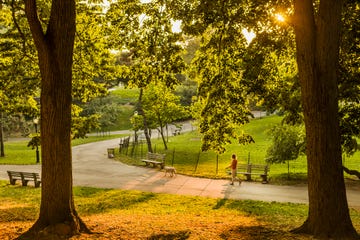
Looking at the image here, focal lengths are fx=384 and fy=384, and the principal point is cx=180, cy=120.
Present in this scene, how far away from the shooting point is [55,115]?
845 centimetres

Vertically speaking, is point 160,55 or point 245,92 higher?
point 160,55

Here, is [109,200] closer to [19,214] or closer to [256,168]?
[19,214]

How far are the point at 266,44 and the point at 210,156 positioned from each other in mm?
21355

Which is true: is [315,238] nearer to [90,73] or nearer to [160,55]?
[160,55]

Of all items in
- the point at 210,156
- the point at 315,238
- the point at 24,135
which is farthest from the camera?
the point at 24,135

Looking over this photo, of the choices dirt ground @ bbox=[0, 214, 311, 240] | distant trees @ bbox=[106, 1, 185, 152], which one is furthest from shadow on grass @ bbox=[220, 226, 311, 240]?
distant trees @ bbox=[106, 1, 185, 152]

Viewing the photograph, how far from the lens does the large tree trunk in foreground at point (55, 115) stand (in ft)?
27.7

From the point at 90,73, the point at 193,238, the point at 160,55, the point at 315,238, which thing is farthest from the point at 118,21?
the point at 315,238

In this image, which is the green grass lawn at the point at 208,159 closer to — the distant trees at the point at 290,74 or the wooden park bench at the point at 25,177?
the wooden park bench at the point at 25,177

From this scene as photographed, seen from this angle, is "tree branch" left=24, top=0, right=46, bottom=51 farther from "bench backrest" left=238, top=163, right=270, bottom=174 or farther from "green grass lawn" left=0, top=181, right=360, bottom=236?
"bench backrest" left=238, top=163, right=270, bottom=174

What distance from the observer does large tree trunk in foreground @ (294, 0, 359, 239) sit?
8344 millimetres

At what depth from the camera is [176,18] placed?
1344cm

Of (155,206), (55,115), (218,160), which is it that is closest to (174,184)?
(155,206)

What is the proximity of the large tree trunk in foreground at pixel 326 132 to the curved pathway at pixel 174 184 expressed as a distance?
8864 mm
